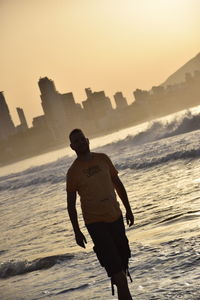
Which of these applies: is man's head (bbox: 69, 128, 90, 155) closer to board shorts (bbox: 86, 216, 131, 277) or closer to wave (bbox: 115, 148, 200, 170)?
board shorts (bbox: 86, 216, 131, 277)

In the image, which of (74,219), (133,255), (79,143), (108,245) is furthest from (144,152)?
(108,245)

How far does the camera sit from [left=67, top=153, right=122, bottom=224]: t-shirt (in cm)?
519

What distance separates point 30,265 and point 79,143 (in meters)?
4.08

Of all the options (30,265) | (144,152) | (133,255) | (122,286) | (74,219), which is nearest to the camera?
(122,286)

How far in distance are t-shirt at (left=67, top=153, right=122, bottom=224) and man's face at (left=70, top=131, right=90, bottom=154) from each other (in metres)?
0.11

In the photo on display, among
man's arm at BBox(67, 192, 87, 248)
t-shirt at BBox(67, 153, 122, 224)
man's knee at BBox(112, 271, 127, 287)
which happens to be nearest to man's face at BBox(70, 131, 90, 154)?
t-shirt at BBox(67, 153, 122, 224)

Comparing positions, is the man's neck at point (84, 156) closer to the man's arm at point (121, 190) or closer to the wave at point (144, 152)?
the man's arm at point (121, 190)

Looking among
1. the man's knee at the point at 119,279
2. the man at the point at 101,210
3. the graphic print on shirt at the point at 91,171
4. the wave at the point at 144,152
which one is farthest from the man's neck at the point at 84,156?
the wave at the point at 144,152

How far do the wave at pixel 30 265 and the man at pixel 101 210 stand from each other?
3362 millimetres

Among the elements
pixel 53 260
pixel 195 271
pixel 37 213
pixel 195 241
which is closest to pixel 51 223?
pixel 37 213

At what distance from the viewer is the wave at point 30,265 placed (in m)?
8.47

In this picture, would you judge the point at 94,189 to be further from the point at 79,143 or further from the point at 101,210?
the point at 79,143

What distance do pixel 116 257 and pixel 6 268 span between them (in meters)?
4.32

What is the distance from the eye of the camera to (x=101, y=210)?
5.18 meters
